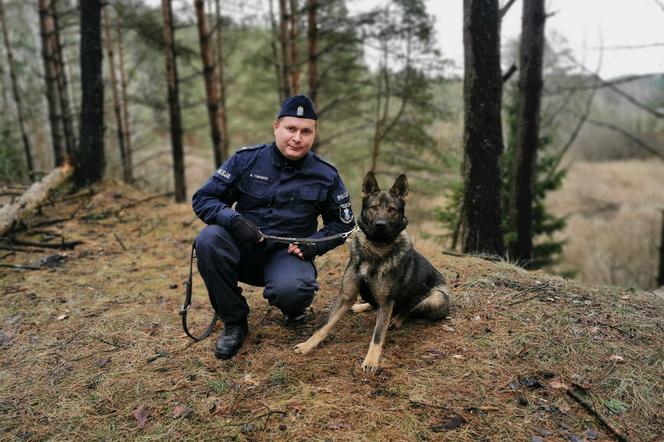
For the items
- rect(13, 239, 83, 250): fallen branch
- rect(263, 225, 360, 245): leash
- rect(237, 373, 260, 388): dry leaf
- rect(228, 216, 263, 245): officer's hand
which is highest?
rect(228, 216, 263, 245): officer's hand

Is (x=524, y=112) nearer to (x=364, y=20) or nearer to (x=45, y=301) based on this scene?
(x=364, y=20)

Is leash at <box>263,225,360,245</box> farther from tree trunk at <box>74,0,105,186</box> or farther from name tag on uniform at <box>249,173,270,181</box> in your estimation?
tree trunk at <box>74,0,105,186</box>

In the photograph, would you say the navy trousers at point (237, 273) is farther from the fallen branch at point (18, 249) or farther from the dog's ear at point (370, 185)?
the fallen branch at point (18, 249)

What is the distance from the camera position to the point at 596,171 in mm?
29969

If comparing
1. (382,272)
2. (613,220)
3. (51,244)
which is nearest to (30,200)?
(51,244)

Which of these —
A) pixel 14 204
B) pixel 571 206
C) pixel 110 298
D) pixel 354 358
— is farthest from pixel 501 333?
pixel 571 206

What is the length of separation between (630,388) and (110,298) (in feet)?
16.6

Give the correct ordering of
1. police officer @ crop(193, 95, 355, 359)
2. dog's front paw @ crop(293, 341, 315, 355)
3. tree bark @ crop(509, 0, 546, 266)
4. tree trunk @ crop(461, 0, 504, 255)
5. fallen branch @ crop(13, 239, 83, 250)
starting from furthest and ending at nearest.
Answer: tree bark @ crop(509, 0, 546, 266), fallen branch @ crop(13, 239, 83, 250), tree trunk @ crop(461, 0, 504, 255), police officer @ crop(193, 95, 355, 359), dog's front paw @ crop(293, 341, 315, 355)

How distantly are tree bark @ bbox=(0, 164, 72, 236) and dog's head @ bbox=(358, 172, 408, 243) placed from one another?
5.77 meters

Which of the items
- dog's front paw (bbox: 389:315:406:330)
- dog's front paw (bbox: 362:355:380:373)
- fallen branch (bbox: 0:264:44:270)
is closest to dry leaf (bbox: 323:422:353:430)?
dog's front paw (bbox: 362:355:380:373)

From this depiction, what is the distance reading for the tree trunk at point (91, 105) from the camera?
8.61 metres

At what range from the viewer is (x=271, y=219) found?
3871 mm

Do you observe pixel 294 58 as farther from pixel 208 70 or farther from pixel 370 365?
pixel 370 365

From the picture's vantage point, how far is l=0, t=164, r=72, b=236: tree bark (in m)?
6.34
